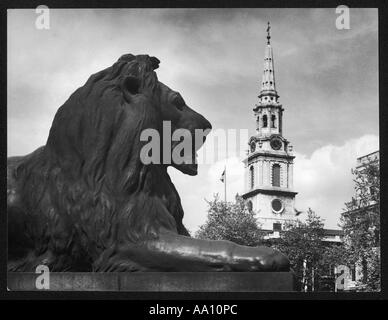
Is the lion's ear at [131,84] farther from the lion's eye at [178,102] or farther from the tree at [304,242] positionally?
the tree at [304,242]

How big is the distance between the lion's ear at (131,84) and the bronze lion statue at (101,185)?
0.4 inches

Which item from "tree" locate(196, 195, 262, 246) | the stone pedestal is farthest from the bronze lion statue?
"tree" locate(196, 195, 262, 246)

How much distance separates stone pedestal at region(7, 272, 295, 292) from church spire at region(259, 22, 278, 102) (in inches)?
106

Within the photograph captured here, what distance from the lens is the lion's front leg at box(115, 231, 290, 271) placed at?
8.48 m

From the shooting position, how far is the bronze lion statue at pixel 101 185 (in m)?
9.12

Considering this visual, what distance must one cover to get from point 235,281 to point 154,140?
6.48 feet

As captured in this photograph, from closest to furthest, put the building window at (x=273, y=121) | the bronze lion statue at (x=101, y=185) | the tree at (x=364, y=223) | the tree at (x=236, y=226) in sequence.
Result: the bronze lion statue at (x=101, y=185) → the building window at (x=273, y=121) → the tree at (x=236, y=226) → the tree at (x=364, y=223)

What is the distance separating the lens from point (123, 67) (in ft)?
Result: 31.9

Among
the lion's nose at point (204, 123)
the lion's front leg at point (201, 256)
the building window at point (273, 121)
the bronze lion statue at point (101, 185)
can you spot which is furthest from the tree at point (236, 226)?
the lion's front leg at point (201, 256)

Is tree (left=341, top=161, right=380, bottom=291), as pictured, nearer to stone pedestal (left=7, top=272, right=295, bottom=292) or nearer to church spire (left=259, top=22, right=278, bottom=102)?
church spire (left=259, top=22, right=278, bottom=102)

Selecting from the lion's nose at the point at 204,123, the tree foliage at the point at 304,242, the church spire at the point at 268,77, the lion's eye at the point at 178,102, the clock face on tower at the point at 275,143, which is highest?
Answer: the church spire at the point at 268,77

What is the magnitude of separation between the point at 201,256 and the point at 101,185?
148cm
